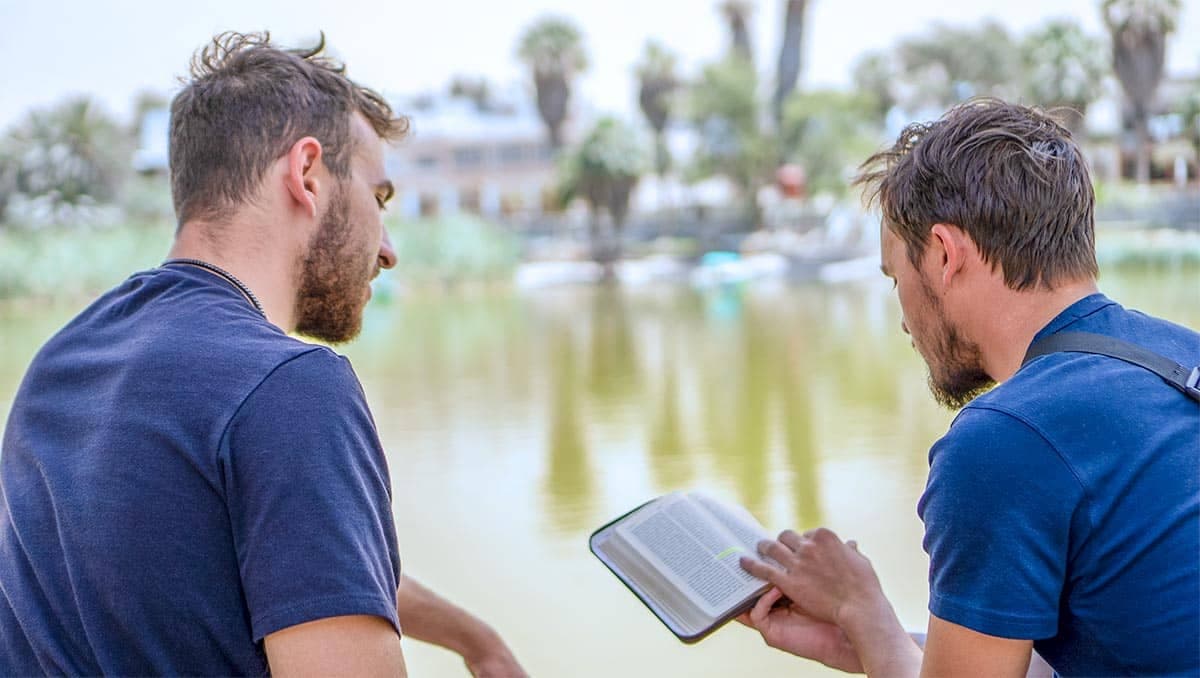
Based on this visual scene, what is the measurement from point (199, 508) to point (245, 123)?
1.36ft

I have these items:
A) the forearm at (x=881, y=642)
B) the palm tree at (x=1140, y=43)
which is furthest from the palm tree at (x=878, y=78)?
the forearm at (x=881, y=642)

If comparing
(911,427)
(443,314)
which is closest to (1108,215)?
(443,314)

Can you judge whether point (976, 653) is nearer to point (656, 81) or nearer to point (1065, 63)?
point (1065, 63)

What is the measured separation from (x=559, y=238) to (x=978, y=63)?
15899 millimetres

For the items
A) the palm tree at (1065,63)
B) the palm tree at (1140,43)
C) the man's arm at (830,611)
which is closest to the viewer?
the man's arm at (830,611)

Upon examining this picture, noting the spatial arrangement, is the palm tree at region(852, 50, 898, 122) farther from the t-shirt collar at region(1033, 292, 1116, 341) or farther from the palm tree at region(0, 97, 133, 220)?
the t-shirt collar at region(1033, 292, 1116, 341)

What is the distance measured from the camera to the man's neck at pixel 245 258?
1164 millimetres

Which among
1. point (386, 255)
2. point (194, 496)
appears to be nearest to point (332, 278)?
point (386, 255)

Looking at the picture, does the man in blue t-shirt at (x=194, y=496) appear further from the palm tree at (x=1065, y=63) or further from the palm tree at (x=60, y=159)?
the palm tree at (x=60, y=159)

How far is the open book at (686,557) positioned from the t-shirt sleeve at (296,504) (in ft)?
1.73

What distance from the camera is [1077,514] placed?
3.28ft

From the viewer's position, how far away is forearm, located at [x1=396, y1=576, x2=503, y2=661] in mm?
1544

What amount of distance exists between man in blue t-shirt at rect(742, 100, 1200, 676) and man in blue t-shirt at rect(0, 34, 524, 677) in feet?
1.54

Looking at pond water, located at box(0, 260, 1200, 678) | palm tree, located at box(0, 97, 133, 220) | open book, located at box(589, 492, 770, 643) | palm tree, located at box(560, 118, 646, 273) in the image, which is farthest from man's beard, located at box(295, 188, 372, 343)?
palm tree, located at box(0, 97, 133, 220)
